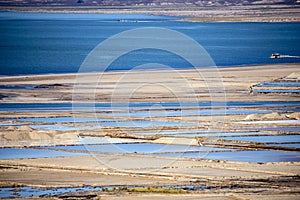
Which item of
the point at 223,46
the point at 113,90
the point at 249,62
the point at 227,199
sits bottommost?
the point at 227,199

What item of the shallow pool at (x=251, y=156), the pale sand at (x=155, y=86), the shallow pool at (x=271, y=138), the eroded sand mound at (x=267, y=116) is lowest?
the shallow pool at (x=251, y=156)

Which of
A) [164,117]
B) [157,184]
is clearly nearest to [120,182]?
[157,184]

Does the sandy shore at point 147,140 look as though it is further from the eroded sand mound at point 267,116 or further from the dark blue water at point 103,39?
the dark blue water at point 103,39

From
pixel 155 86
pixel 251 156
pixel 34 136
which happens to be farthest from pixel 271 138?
pixel 155 86

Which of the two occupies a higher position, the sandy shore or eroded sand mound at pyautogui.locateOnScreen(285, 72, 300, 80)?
eroded sand mound at pyautogui.locateOnScreen(285, 72, 300, 80)

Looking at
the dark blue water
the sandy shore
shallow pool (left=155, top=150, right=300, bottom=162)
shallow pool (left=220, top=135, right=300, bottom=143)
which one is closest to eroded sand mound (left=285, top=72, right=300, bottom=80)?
the sandy shore

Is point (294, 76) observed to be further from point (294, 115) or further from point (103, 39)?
point (103, 39)

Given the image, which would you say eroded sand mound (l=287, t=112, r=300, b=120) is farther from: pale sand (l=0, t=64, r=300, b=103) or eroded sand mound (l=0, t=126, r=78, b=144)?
eroded sand mound (l=0, t=126, r=78, b=144)

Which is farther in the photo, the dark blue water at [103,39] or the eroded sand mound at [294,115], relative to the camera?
the dark blue water at [103,39]

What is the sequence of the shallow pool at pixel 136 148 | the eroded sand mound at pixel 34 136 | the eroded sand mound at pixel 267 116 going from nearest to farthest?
the shallow pool at pixel 136 148 → the eroded sand mound at pixel 34 136 → the eroded sand mound at pixel 267 116

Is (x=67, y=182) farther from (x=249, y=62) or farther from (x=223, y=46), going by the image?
(x=223, y=46)

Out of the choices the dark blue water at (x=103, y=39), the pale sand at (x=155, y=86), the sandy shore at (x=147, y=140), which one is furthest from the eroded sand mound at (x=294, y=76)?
the dark blue water at (x=103, y=39)
